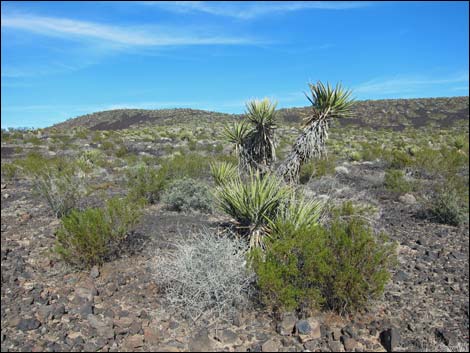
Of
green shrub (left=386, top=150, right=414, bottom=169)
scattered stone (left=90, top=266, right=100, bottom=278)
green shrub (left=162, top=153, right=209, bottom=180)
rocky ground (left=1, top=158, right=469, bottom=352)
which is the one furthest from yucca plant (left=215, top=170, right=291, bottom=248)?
green shrub (left=386, top=150, right=414, bottom=169)

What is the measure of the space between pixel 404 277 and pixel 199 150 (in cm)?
1778

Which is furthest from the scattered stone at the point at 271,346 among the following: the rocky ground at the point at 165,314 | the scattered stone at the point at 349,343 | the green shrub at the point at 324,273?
the scattered stone at the point at 349,343

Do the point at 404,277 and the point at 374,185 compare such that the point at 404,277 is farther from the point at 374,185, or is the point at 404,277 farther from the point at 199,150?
the point at 199,150

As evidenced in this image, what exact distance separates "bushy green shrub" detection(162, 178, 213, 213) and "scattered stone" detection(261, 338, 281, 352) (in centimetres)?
502

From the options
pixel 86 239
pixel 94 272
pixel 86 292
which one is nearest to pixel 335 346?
pixel 86 292

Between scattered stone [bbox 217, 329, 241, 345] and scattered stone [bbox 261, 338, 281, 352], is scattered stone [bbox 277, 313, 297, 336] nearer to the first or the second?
scattered stone [bbox 261, 338, 281, 352]

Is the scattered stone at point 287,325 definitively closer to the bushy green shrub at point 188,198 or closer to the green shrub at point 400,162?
the bushy green shrub at point 188,198

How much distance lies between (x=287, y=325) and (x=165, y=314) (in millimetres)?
1378

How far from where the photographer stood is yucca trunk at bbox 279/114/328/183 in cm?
696

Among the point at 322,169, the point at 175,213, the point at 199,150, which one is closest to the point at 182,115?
the point at 199,150

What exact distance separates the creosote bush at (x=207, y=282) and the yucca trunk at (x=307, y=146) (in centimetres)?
265

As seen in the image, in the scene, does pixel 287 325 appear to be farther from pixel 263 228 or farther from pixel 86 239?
pixel 86 239

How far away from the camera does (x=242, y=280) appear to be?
14.8ft

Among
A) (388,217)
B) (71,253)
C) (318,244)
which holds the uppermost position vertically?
(318,244)
